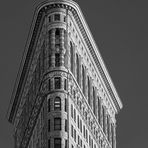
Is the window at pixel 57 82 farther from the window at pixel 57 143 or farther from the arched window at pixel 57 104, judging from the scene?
the window at pixel 57 143

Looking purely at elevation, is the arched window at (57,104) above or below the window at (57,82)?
below

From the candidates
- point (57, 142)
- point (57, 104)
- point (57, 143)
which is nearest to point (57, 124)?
point (57, 142)

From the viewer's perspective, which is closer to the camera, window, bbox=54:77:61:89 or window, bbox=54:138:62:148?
window, bbox=54:138:62:148

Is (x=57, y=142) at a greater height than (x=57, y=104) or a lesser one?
lesser

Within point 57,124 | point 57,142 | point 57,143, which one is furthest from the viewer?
point 57,124

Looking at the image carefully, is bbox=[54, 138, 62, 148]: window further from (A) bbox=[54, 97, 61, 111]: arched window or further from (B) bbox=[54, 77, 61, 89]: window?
(B) bbox=[54, 77, 61, 89]: window

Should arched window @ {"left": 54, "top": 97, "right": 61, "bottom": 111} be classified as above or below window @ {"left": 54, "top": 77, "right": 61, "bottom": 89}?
below

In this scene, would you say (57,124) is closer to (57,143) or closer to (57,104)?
(57,143)

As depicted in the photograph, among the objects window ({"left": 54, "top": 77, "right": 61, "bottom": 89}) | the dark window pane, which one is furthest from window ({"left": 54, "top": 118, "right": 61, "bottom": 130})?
window ({"left": 54, "top": 77, "right": 61, "bottom": 89})

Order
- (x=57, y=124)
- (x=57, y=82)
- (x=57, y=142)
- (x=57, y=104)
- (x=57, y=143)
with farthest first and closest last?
(x=57, y=82) < (x=57, y=104) < (x=57, y=124) < (x=57, y=143) < (x=57, y=142)

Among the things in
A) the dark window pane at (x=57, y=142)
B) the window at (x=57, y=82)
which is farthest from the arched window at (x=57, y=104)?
the dark window pane at (x=57, y=142)

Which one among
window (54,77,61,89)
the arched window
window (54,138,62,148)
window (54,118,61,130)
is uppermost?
window (54,77,61,89)

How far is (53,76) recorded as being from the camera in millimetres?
197750

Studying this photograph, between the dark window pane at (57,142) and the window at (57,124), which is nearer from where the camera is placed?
the dark window pane at (57,142)
